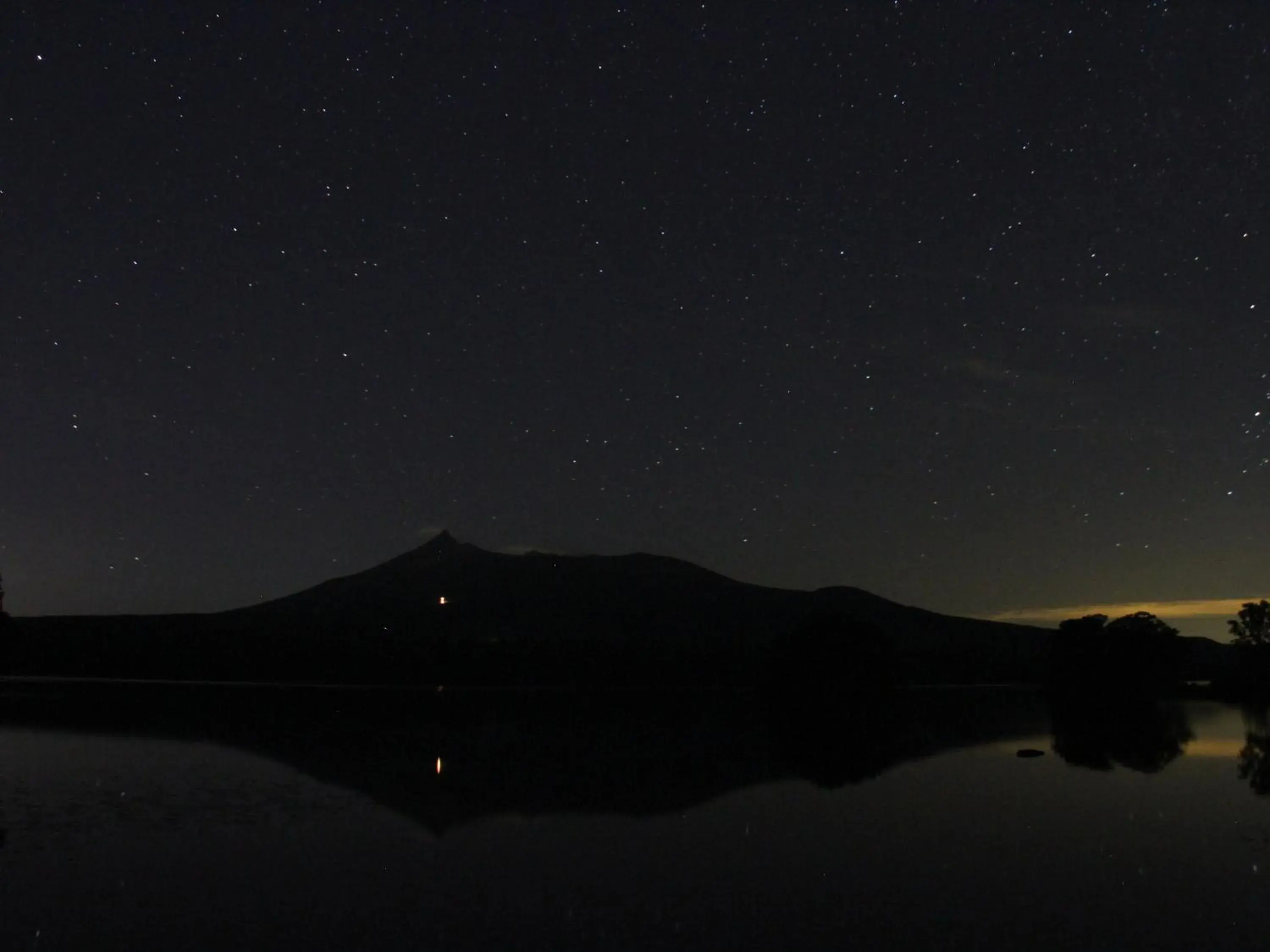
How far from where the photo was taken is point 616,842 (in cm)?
2331

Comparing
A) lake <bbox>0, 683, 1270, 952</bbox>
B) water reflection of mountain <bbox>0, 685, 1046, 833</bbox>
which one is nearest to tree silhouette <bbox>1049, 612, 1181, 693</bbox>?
water reflection of mountain <bbox>0, 685, 1046, 833</bbox>

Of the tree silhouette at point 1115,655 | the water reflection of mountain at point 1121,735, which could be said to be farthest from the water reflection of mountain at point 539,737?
the tree silhouette at point 1115,655

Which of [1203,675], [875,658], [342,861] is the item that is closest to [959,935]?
[342,861]

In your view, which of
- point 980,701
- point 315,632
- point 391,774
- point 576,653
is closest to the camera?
point 391,774

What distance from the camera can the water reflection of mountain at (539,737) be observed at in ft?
100.0

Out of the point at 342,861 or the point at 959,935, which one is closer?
the point at 959,935

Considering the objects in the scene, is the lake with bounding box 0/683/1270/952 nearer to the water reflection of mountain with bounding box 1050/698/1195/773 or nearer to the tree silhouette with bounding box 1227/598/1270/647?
the water reflection of mountain with bounding box 1050/698/1195/773

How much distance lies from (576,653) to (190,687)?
5945 cm

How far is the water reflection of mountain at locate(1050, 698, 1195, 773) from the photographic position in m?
41.5

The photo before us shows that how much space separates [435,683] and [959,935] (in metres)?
103

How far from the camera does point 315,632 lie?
174m

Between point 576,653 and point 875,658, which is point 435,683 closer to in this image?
point 576,653

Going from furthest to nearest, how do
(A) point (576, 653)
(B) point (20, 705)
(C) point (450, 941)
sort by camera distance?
1. (A) point (576, 653)
2. (B) point (20, 705)
3. (C) point (450, 941)

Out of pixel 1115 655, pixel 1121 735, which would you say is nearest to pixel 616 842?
pixel 1121 735
